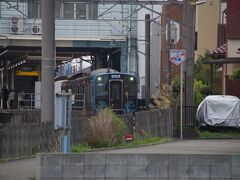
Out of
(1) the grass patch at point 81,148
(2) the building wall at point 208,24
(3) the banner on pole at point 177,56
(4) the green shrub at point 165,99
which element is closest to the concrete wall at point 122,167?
(1) the grass patch at point 81,148

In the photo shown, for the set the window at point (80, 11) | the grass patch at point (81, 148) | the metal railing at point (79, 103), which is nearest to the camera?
the grass patch at point (81, 148)

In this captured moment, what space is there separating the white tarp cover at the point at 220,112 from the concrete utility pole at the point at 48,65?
10.7 metres

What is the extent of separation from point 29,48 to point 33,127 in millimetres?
37182

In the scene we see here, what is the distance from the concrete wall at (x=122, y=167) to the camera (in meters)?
11.1

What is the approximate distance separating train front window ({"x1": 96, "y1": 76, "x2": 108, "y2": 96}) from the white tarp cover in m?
11.5

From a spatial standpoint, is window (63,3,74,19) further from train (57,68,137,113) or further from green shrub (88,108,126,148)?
green shrub (88,108,126,148)

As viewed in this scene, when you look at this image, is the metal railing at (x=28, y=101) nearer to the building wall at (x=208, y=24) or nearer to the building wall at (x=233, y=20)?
the building wall at (x=208, y=24)

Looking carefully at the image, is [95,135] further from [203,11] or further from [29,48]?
[29,48]

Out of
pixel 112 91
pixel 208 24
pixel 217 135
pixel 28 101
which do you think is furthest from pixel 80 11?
pixel 217 135

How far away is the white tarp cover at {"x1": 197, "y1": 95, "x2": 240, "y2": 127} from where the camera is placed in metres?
26.9

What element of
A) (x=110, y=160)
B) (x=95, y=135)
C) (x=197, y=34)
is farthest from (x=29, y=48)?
(x=110, y=160)

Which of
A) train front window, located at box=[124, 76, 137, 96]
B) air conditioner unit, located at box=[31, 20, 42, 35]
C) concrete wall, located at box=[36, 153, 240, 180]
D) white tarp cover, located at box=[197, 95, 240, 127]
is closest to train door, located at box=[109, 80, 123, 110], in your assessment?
train front window, located at box=[124, 76, 137, 96]

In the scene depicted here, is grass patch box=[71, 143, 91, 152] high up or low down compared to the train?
down

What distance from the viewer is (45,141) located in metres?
17.6
